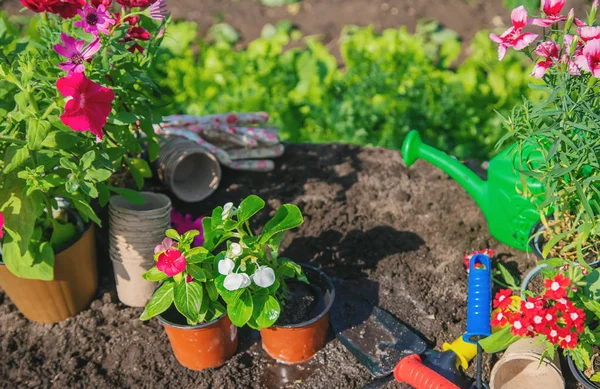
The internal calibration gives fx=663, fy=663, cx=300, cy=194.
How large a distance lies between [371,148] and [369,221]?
22.9 inches

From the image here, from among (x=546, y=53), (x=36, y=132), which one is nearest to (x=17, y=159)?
(x=36, y=132)

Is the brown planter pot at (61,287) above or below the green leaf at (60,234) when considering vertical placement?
below

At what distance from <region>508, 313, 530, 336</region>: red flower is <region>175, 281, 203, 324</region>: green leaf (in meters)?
0.92

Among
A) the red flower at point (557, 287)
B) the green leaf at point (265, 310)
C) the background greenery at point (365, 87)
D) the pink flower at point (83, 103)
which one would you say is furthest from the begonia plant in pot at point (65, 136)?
the red flower at point (557, 287)

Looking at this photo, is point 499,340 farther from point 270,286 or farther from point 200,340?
point 200,340

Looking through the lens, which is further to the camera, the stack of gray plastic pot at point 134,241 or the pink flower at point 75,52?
the stack of gray plastic pot at point 134,241

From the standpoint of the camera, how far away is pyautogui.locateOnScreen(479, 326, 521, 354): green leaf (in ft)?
6.56

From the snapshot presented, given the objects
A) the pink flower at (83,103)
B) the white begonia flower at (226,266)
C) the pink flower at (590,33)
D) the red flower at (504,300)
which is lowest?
the red flower at (504,300)

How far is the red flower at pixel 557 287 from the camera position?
1844 mm

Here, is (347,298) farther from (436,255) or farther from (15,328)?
(15,328)

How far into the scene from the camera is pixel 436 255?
2.67 meters

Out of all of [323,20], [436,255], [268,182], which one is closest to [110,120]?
[268,182]

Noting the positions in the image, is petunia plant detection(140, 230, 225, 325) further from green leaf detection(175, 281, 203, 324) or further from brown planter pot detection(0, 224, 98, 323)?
brown planter pot detection(0, 224, 98, 323)

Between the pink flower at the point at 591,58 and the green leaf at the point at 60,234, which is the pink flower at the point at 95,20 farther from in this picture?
the pink flower at the point at 591,58
